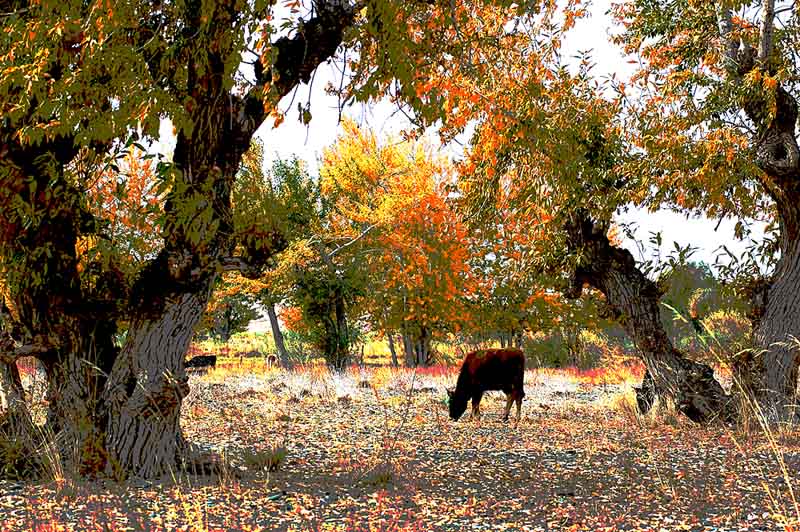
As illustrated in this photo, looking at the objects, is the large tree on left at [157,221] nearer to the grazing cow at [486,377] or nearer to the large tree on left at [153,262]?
the large tree on left at [153,262]

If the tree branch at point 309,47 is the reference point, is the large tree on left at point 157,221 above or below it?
below

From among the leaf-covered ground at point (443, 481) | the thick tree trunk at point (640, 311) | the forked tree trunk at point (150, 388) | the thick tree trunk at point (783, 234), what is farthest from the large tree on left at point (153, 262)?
the thick tree trunk at point (783, 234)

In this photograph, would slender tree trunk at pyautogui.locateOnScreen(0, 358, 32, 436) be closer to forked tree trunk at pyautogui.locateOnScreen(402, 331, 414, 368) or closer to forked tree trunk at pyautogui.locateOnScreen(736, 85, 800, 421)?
forked tree trunk at pyautogui.locateOnScreen(736, 85, 800, 421)

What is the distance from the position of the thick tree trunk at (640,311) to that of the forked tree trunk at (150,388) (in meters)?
5.91

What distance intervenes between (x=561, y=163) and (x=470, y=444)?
3.35 m

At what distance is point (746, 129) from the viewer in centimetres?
975

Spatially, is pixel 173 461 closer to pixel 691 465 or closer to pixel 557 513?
pixel 557 513

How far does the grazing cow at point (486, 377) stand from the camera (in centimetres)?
1009

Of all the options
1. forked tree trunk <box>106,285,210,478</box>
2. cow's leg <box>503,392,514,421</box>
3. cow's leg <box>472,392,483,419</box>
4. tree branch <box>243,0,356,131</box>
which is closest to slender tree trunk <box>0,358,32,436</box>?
forked tree trunk <box>106,285,210,478</box>

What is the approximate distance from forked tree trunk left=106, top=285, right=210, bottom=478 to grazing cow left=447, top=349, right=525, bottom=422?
4745 millimetres

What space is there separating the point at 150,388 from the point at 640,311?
22.7 ft

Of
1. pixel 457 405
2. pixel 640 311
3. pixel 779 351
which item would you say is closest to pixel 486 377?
pixel 457 405

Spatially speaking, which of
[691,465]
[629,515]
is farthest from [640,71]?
[629,515]

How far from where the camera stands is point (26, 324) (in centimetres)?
634
